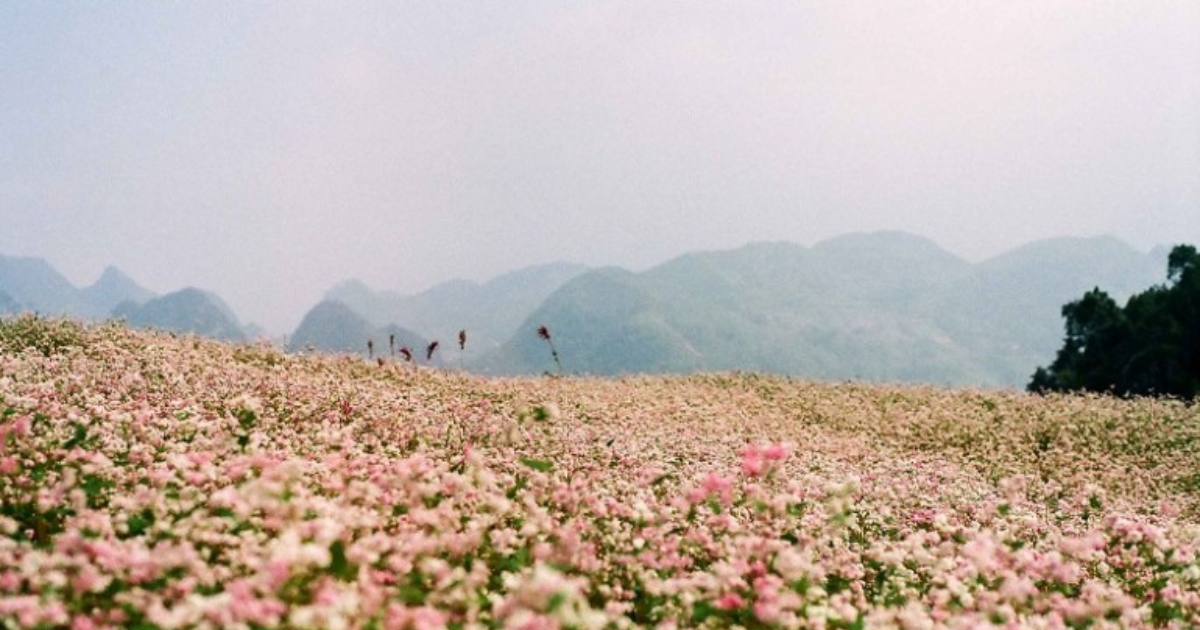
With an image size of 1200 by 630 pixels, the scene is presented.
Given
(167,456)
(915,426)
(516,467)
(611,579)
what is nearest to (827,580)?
(611,579)

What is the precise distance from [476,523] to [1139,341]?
Answer: 1533 inches

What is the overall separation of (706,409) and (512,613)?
58.5 feet

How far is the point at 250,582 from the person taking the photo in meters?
4.45

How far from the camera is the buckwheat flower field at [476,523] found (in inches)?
194

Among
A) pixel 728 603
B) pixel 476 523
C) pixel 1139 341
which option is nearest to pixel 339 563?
pixel 476 523

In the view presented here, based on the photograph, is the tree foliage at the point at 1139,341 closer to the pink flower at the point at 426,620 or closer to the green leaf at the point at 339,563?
the green leaf at the point at 339,563

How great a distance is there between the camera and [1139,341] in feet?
124

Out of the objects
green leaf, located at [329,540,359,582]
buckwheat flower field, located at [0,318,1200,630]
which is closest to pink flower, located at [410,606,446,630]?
buckwheat flower field, located at [0,318,1200,630]

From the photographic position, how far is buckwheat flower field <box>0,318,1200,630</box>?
492cm

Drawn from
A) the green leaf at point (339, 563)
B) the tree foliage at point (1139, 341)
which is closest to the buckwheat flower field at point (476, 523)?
the green leaf at point (339, 563)

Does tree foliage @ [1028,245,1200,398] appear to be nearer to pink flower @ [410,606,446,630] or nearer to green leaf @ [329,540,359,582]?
green leaf @ [329,540,359,582]

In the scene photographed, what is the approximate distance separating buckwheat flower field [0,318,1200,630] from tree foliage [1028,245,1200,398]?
70.9 ft

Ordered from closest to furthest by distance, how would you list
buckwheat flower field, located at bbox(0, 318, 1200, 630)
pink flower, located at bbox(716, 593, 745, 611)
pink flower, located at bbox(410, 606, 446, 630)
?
pink flower, located at bbox(410, 606, 446, 630) → buckwheat flower field, located at bbox(0, 318, 1200, 630) → pink flower, located at bbox(716, 593, 745, 611)

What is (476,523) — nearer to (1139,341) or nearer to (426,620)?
(426,620)
